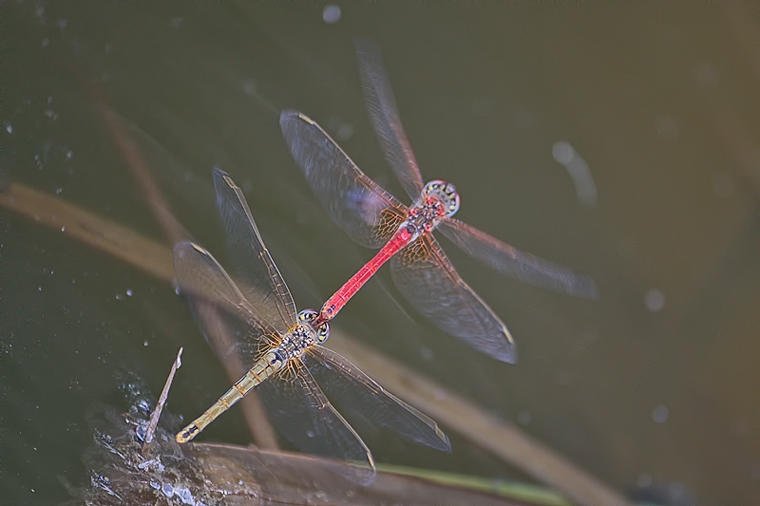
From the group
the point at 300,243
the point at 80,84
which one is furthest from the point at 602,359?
the point at 80,84

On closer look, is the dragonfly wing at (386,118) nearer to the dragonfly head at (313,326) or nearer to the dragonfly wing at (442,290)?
the dragonfly wing at (442,290)

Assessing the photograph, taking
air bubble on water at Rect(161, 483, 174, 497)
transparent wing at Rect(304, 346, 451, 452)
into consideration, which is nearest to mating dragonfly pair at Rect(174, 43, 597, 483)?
transparent wing at Rect(304, 346, 451, 452)

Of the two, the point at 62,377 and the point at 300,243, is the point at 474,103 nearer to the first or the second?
the point at 300,243

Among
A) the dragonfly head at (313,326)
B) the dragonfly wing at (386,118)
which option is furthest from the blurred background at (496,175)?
the dragonfly head at (313,326)

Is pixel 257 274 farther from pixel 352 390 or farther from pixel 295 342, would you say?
pixel 352 390

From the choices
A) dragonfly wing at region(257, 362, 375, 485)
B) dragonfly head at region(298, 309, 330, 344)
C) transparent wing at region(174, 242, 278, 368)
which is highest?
dragonfly head at region(298, 309, 330, 344)

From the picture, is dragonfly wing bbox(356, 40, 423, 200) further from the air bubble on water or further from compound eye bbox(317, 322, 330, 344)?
the air bubble on water
